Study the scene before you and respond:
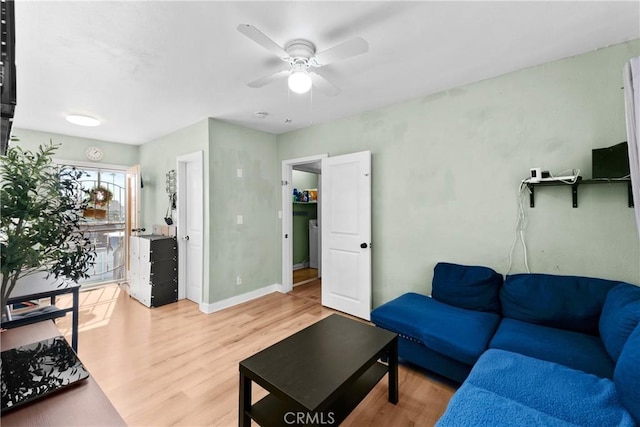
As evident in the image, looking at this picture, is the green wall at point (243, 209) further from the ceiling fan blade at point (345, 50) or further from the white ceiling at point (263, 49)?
the ceiling fan blade at point (345, 50)

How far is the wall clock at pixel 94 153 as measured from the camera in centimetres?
445

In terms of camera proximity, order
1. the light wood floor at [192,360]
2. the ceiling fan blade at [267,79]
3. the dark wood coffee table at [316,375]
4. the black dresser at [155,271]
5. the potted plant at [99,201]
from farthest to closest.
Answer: the potted plant at [99,201], the black dresser at [155,271], the ceiling fan blade at [267,79], the light wood floor at [192,360], the dark wood coffee table at [316,375]

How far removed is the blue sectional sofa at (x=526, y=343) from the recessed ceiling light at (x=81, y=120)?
409 centimetres

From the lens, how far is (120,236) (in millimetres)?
4914

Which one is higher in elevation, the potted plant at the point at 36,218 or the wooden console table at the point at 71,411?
the potted plant at the point at 36,218

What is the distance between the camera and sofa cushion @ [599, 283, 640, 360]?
1.49 m

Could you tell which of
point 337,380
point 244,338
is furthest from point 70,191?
point 244,338

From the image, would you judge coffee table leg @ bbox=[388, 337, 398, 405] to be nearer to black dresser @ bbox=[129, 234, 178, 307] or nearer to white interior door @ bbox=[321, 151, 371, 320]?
white interior door @ bbox=[321, 151, 371, 320]

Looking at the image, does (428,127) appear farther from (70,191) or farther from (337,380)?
(70,191)

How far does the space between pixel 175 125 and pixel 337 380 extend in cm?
384

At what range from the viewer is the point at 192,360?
242 centimetres

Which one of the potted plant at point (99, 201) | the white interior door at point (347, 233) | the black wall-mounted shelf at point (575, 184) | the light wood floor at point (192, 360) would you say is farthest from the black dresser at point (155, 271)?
the black wall-mounted shelf at point (575, 184)

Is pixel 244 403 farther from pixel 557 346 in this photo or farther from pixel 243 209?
pixel 243 209

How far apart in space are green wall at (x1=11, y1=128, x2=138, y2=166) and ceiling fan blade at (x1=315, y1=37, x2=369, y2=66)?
3.88 meters
